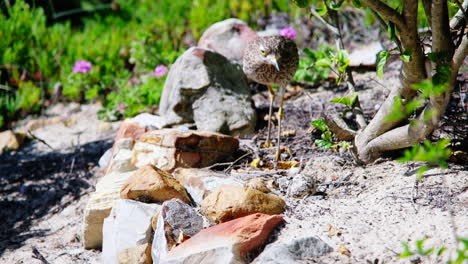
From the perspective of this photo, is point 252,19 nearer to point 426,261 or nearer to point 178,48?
point 178,48

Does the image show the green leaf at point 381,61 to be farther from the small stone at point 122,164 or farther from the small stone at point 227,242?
the small stone at point 122,164

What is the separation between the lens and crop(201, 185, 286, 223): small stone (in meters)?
2.78

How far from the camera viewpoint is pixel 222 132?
13.7 ft

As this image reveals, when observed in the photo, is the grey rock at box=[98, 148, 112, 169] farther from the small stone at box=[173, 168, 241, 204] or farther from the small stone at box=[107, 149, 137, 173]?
the small stone at box=[173, 168, 241, 204]

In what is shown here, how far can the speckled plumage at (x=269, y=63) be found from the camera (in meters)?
3.69

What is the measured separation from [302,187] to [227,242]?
0.72m

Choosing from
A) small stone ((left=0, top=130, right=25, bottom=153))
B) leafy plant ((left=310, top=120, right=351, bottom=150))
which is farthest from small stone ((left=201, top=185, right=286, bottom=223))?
small stone ((left=0, top=130, right=25, bottom=153))

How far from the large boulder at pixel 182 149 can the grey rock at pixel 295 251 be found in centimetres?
128

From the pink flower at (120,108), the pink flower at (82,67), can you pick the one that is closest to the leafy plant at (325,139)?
the pink flower at (120,108)

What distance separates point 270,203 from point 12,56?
4430mm

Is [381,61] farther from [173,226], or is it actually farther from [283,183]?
[173,226]

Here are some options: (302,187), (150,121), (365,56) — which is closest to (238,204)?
(302,187)

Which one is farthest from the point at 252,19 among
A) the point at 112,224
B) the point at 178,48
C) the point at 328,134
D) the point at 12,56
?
the point at 112,224

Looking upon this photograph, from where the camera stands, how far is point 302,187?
3025 mm
